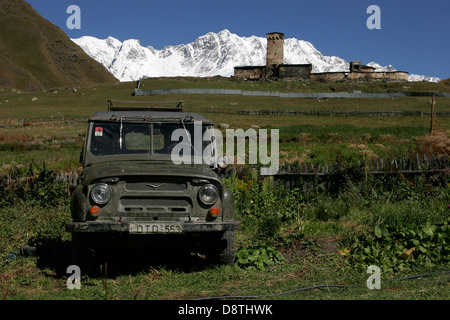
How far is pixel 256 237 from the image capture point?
927cm

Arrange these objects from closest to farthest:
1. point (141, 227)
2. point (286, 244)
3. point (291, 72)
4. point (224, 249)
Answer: point (141, 227) < point (224, 249) < point (286, 244) < point (291, 72)

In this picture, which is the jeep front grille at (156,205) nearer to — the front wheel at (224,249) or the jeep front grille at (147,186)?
the jeep front grille at (147,186)

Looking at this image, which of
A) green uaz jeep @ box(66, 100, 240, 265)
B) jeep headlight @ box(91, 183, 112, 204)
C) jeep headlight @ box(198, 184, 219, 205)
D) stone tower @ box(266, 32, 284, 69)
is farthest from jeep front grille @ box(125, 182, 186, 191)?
stone tower @ box(266, 32, 284, 69)

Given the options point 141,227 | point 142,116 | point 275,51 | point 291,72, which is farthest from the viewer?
point 275,51

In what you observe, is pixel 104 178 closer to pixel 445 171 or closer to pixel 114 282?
pixel 114 282

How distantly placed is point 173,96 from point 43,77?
415ft

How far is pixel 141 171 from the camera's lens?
674 centimetres

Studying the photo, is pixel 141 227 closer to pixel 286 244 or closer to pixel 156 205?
pixel 156 205

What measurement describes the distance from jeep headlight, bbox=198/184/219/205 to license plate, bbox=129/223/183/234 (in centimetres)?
56

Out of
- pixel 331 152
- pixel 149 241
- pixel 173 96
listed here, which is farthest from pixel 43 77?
pixel 149 241

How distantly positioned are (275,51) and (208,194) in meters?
90.9

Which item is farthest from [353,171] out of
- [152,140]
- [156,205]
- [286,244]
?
[156,205]

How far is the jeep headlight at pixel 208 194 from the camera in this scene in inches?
271

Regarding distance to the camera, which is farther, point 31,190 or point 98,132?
point 31,190
